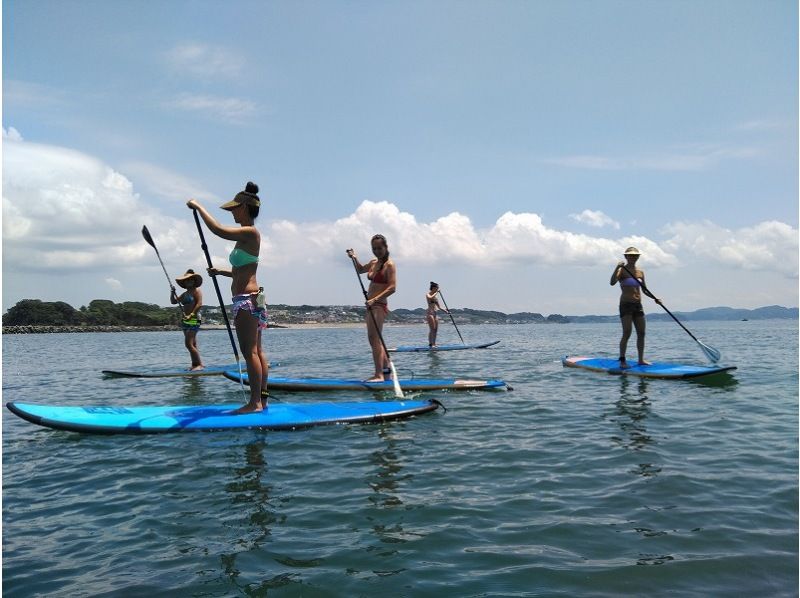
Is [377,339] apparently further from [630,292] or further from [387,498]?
[630,292]

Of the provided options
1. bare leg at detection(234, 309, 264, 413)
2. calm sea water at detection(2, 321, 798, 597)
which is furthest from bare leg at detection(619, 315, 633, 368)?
bare leg at detection(234, 309, 264, 413)

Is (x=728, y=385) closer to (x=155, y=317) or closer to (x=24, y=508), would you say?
(x=24, y=508)

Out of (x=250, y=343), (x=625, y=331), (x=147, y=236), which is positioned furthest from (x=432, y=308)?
(x=250, y=343)

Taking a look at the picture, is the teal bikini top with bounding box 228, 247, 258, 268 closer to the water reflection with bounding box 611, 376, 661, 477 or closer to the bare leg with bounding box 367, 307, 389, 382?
the bare leg with bounding box 367, 307, 389, 382

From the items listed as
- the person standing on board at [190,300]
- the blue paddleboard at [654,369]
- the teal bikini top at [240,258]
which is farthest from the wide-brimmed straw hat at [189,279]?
the blue paddleboard at [654,369]

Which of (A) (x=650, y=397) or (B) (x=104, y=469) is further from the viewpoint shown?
(A) (x=650, y=397)

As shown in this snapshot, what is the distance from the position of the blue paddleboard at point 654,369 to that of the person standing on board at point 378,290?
5873 mm

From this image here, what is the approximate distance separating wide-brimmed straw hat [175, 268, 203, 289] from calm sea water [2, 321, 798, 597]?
21.6 feet

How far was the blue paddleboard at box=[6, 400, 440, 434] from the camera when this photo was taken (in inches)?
280

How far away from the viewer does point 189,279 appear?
13.8 meters

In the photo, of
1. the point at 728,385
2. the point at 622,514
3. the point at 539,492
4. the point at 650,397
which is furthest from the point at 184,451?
the point at 728,385

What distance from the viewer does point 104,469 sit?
585cm

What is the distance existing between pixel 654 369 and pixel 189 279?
11.4m

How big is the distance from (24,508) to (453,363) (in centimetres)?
Answer: 1364
